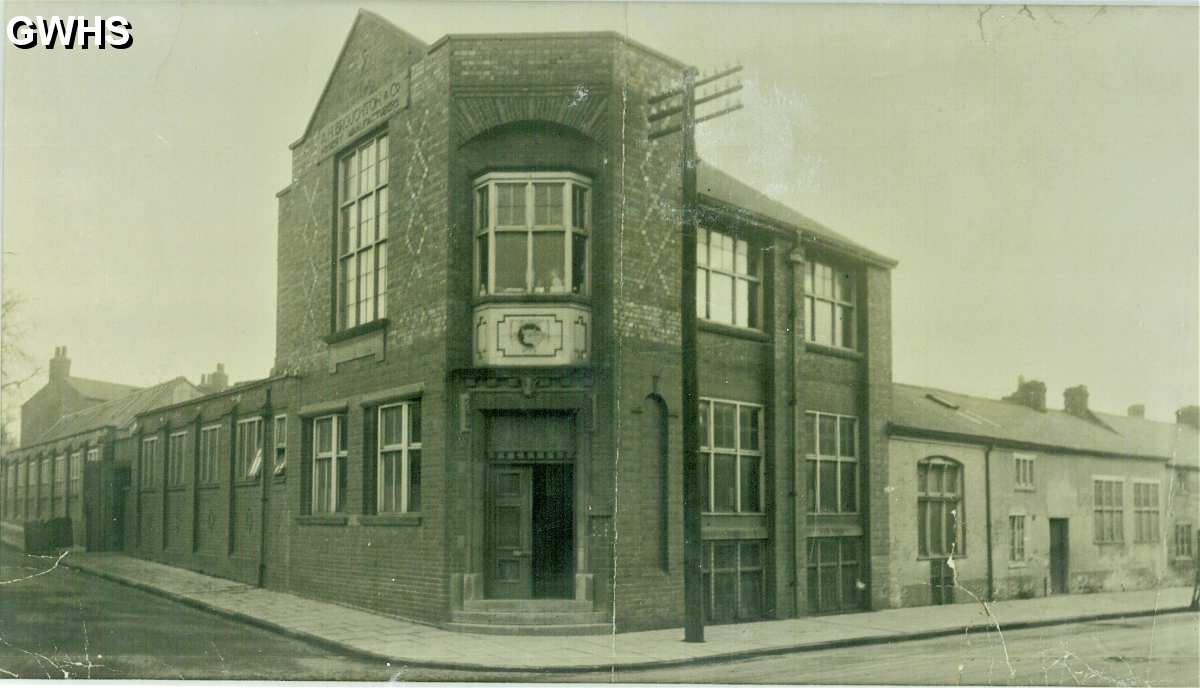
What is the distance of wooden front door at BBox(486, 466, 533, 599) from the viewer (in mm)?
15227

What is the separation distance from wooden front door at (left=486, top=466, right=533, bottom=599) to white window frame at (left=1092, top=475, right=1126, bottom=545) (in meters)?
10.4

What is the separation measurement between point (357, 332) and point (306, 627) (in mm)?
4663

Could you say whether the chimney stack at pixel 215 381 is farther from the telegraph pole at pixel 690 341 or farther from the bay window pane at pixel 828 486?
the bay window pane at pixel 828 486

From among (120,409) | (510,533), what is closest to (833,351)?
(510,533)

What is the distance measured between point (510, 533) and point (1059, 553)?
38.3 ft

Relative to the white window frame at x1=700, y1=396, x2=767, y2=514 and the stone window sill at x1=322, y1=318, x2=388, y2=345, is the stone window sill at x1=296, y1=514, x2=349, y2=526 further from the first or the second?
the white window frame at x1=700, y1=396, x2=767, y2=514

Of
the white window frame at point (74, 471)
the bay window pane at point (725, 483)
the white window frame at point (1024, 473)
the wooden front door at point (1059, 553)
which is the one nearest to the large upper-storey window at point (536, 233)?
the bay window pane at point (725, 483)

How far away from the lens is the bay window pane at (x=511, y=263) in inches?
606

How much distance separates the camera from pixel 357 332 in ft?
56.4

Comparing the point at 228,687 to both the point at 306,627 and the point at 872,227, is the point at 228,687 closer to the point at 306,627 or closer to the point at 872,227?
the point at 306,627

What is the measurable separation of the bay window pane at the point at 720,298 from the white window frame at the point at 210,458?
27.5 ft

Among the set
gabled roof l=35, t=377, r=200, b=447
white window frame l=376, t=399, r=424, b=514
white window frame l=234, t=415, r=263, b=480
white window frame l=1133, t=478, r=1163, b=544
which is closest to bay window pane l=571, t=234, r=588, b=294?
white window frame l=376, t=399, r=424, b=514

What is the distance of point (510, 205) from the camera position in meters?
15.4

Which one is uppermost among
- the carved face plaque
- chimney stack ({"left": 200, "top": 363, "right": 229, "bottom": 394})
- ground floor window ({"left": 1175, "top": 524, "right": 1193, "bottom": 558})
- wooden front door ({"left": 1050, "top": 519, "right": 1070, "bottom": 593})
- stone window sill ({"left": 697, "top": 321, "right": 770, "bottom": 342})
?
stone window sill ({"left": 697, "top": 321, "right": 770, "bottom": 342})
